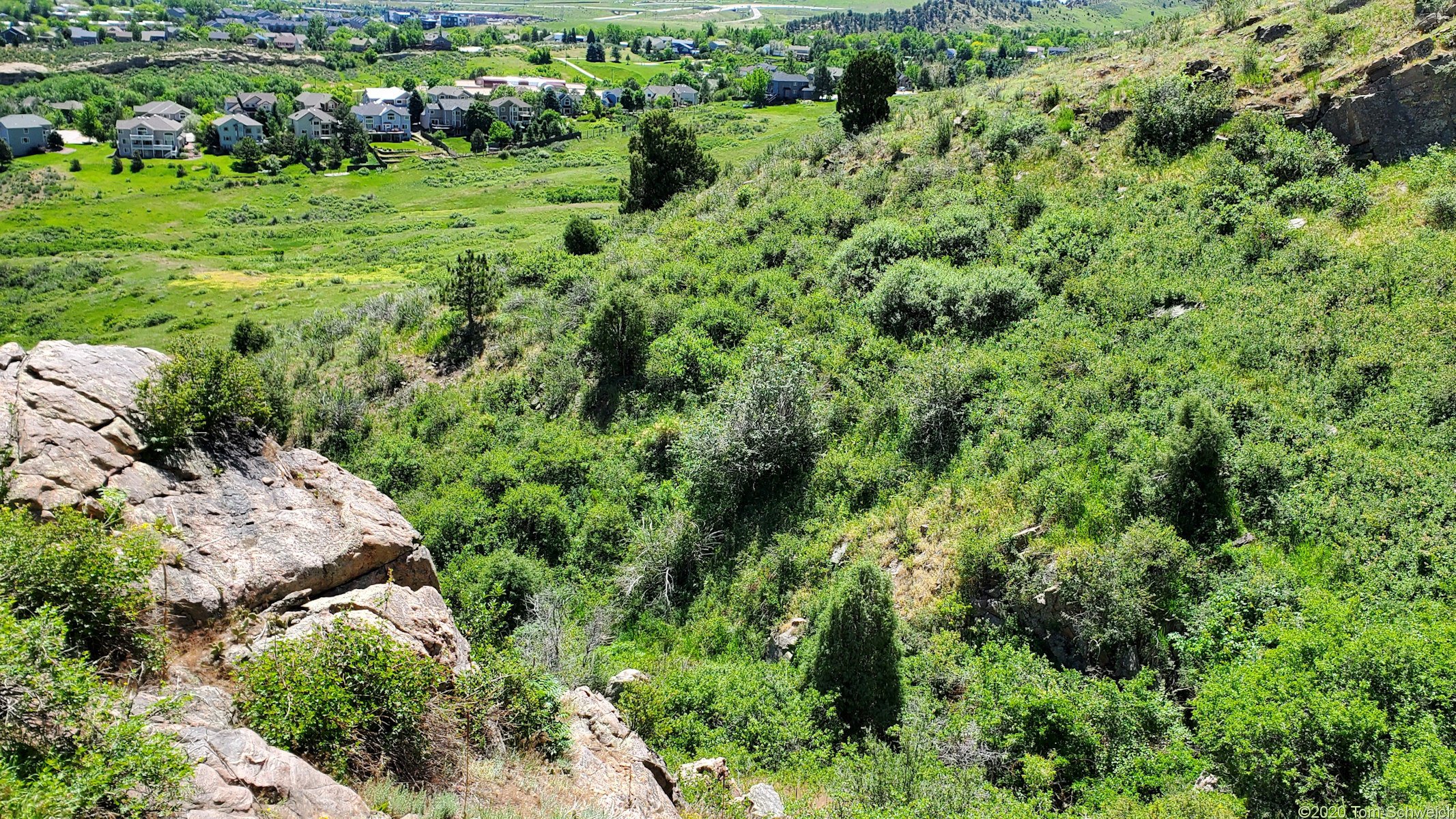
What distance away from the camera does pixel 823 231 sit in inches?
954

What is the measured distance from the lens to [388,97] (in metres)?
108

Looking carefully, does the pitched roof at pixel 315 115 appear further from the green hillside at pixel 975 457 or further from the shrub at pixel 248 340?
the shrub at pixel 248 340

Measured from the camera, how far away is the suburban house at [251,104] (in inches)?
3930

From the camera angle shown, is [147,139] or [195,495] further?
[147,139]

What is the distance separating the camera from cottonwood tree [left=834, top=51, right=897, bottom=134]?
32844 mm

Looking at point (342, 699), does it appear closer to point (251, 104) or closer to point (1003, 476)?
point (1003, 476)

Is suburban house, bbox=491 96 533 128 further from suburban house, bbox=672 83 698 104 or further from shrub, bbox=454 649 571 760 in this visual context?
shrub, bbox=454 649 571 760

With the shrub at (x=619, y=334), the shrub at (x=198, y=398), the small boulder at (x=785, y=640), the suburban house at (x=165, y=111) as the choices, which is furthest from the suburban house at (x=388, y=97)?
the small boulder at (x=785, y=640)

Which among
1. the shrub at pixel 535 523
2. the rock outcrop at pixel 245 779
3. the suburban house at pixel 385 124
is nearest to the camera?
the rock outcrop at pixel 245 779

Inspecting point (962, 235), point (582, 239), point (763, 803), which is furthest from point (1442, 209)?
point (582, 239)

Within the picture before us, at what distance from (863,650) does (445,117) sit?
10841 centimetres

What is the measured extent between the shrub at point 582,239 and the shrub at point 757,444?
16066mm

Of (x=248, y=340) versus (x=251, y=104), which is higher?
(x=251, y=104)

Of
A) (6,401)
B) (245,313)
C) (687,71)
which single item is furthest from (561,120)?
(6,401)
